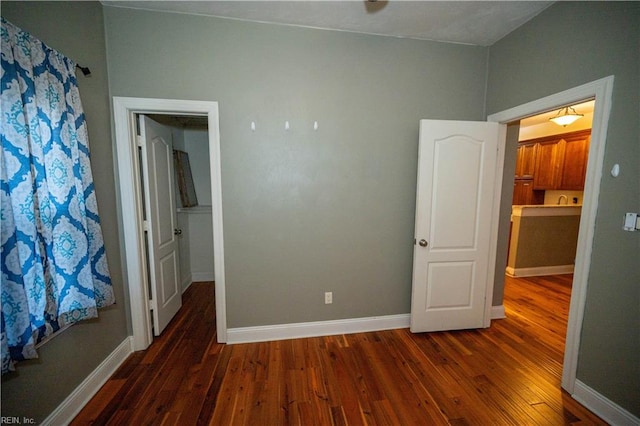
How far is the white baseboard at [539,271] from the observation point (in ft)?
12.7

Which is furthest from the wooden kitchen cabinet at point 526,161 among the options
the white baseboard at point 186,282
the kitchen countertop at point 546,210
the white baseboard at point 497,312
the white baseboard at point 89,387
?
the white baseboard at point 89,387

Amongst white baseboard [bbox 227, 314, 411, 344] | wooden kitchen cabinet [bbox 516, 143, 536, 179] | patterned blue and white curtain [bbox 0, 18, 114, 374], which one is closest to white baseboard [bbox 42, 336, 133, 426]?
patterned blue and white curtain [bbox 0, 18, 114, 374]

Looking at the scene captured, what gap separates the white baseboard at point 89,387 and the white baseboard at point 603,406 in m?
3.32

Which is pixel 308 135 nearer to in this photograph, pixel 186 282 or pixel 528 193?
pixel 186 282

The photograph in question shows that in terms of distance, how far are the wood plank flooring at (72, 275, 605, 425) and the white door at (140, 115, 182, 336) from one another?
296mm

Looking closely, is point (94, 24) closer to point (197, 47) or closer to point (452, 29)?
point (197, 47)

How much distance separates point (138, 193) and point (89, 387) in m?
1.42

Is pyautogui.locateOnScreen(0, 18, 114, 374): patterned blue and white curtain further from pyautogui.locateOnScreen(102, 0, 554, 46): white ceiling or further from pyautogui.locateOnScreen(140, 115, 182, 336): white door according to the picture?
pyautogui.locateOnScreen(102, 0, 554, 46): white ceiling

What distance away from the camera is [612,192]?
146cm

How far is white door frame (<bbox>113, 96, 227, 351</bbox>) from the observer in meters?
1.91

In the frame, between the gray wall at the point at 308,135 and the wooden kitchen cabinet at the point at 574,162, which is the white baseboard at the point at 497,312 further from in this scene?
the wooden kitchen cabinet at the point at 574,162

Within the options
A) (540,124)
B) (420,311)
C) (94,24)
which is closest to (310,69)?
(94,24)

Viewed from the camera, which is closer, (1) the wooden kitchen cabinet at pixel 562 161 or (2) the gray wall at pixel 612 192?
(2) the gray wall at pixel 612 192

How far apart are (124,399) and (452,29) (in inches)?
151
